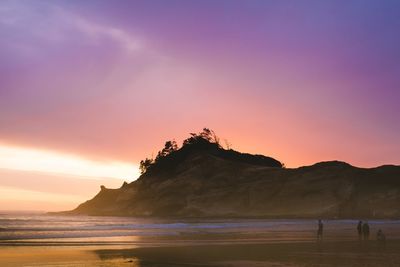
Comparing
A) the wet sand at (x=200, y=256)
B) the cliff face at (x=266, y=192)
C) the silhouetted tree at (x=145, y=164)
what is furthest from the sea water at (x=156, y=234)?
the silhouetted tree at (x=145, y=164)

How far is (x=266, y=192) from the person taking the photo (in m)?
123

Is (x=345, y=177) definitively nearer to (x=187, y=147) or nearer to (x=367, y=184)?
(x=367, y=184)

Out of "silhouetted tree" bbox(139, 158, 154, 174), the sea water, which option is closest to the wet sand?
the sea water

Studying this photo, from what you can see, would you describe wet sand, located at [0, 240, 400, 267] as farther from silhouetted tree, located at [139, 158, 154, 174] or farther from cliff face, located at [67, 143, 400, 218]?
silhouetted tree, located at [139, 158, 154, 174]

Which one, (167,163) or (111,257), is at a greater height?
(167,163)

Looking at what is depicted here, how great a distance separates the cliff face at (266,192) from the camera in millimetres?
111750

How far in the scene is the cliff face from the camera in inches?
4400

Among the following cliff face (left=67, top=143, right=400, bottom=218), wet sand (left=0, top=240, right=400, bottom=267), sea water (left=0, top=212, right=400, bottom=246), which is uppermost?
cliff face (left=67, top=143, right=400, bottom=218)

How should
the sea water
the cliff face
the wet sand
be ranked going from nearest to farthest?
the wet sand → the sea water → the cliff face

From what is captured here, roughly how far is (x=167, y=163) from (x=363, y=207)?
68955 mm

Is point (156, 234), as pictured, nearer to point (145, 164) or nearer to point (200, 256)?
point (200, 256)

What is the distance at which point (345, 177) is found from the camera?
117 meters

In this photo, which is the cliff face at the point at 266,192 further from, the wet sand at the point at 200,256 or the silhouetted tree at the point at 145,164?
the wet sand at the point at 200,256

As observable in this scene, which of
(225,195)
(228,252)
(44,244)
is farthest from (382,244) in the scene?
(225,195)
